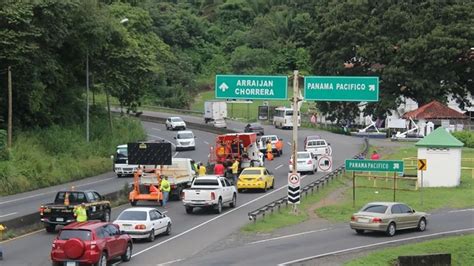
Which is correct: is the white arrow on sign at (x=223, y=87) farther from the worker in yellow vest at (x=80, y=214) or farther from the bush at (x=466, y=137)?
the bush at (x=466, y=137)

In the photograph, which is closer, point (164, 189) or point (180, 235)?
point (180, 235)

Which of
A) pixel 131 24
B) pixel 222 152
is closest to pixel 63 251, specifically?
pixel 222 152

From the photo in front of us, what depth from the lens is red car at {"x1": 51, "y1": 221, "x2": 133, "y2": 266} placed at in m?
23.3

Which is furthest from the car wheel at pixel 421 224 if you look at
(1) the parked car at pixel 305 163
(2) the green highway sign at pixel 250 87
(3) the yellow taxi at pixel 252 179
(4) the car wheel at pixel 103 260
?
(1) the parked car at pixel 305 163

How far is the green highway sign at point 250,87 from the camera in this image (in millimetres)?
37125

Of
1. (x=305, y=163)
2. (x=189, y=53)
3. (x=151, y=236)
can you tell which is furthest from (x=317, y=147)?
(x=189, y=53)

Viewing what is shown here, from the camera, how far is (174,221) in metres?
35.7

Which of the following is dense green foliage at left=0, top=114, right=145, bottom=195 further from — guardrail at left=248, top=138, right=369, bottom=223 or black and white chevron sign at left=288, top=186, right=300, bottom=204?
black and white chevron sign at left=288, top=186, right=300, bottom=204

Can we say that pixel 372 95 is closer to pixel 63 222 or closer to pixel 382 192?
pixel 382 192

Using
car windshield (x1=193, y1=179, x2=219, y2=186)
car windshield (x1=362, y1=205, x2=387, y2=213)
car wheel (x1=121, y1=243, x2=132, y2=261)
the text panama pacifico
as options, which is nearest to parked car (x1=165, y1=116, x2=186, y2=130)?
car windshield (x1=193, y1=179, x2=219, y2=186)

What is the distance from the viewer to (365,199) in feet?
140

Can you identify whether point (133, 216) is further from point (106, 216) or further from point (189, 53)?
point (189, 53)

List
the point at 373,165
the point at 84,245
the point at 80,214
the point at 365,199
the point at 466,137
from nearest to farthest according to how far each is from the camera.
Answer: the point at 84,245 → the point at 80,214 → the point at 373,165 → the point at 365,199 → the point at 466,137

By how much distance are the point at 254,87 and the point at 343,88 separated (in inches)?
164
